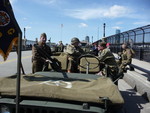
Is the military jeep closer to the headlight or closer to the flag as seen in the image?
the headlight

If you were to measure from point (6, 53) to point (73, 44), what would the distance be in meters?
3.85

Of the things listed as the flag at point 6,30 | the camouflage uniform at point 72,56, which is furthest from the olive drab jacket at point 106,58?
the flag at point 6,30

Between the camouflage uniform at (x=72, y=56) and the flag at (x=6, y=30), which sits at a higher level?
the flag at (x=6, y=30)

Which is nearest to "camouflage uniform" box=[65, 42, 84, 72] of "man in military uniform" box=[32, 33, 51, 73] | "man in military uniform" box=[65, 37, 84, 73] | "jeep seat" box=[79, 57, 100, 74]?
"man in military uniform" box=[65, 37, 84, 73]

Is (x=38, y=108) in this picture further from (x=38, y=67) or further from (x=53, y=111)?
(x=38, y=67)

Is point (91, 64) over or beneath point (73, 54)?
beneath

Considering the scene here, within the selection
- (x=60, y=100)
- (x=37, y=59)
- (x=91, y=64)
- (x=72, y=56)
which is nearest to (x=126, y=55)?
(x=72, y=56)

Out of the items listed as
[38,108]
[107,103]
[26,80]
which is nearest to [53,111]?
[38,108]

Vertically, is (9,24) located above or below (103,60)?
above

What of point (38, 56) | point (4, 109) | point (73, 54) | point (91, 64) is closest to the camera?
point (4, 109)

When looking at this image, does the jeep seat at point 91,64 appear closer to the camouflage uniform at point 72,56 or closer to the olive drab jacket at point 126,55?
the camouflage uniform at point 72,56

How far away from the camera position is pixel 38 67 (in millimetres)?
6961

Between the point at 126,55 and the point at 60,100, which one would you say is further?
the point at 126,55

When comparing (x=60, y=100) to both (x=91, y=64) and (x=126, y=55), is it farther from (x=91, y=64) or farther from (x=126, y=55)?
(x=126, y=55)
